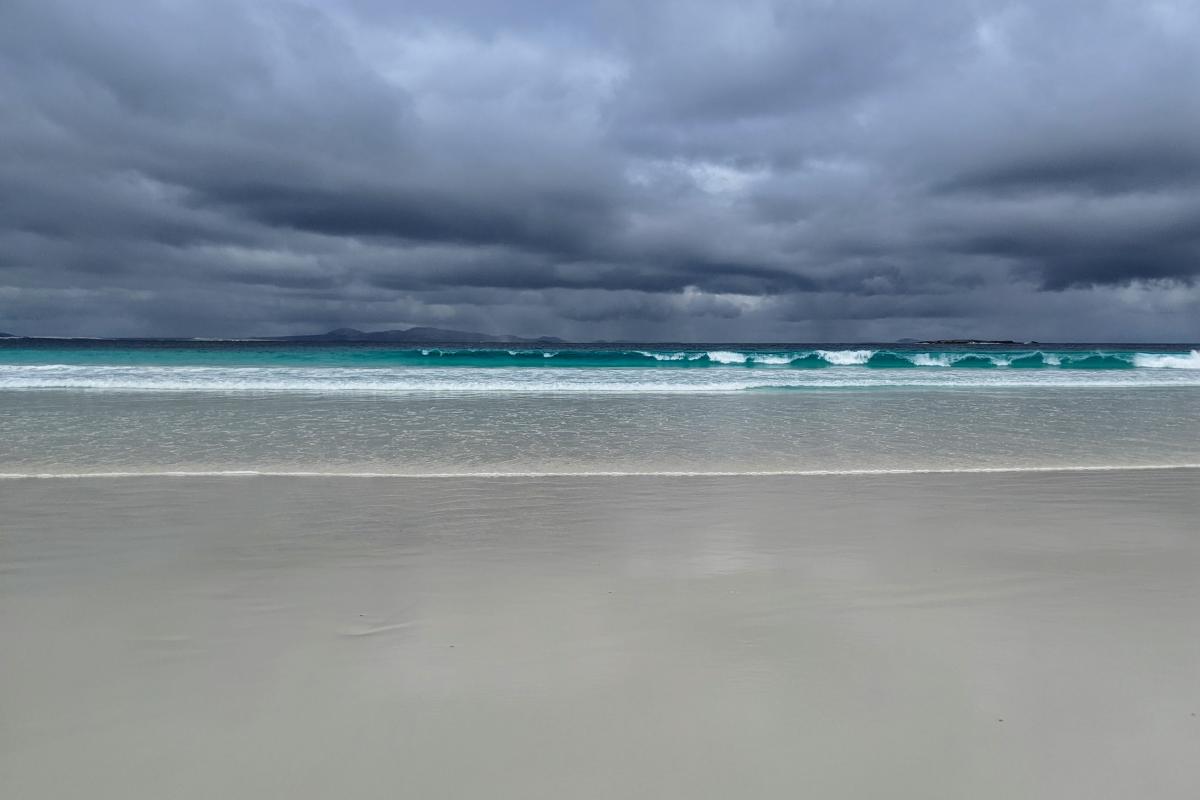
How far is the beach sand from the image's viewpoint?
2396 millimetres

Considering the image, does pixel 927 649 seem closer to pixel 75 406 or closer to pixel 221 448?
pixel 221 448

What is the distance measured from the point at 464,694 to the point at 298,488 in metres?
5.24

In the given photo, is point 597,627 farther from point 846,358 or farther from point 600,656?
point 846,358

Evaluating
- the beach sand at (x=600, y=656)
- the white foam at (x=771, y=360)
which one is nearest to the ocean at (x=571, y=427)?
the beach sand at (x=600, y=656)

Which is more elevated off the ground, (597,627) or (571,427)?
(571,427)

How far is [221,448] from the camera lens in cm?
999

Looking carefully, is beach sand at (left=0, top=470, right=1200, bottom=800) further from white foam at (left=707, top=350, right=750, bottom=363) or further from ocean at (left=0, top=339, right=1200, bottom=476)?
white foam at (left=707, top=350, right=750, bottom=363)

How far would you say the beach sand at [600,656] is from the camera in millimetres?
2396

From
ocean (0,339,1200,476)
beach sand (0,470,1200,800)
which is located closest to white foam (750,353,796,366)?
ocean (0,339,1200,476)

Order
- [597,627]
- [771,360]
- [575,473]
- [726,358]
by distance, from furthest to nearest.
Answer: [726,358] < [771,360] < [575,473] < [597,627]

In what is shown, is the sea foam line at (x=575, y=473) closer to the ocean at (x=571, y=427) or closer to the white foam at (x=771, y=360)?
the ocean at (x=571, y=427)

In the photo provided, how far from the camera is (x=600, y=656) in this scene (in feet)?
10.6

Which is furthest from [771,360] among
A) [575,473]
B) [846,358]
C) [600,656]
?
[600,656]

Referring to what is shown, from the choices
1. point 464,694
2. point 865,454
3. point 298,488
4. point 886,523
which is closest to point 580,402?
point 865,454
